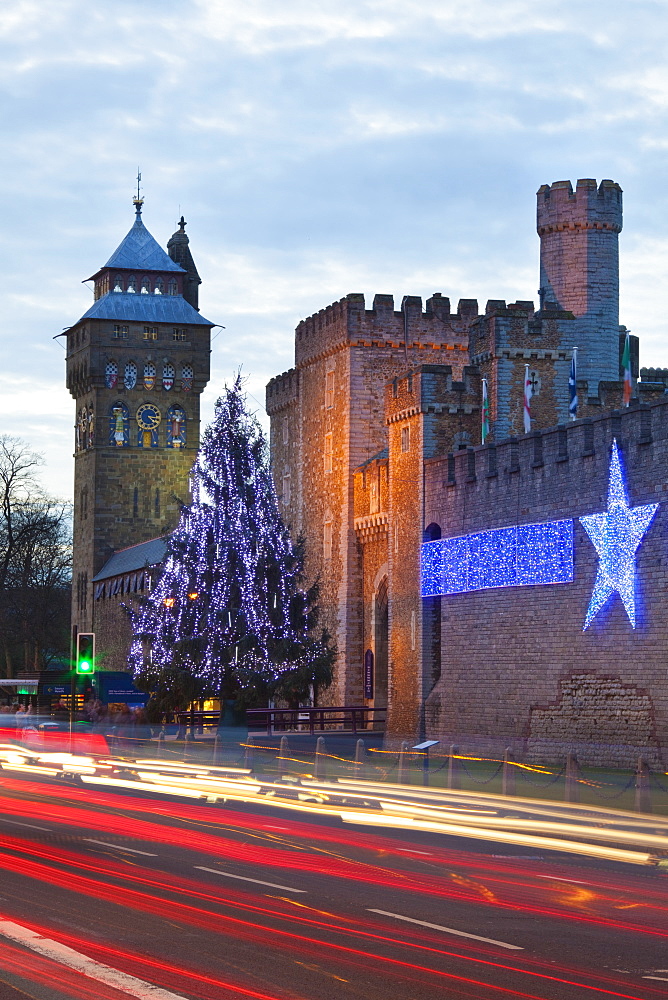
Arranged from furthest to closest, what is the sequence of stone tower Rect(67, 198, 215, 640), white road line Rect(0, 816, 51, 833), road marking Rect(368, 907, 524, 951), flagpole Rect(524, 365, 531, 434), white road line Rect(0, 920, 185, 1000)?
stone tower Rect(67, 198, 215, 640), flagpole Rect(524, 365, 531, 434), white road line Rect(0, 816, 51, 833), road marking Rect(368, 907, 524, 951), white road line Rect(0, 920, 185, 1000)

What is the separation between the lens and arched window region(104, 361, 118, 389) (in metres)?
97.2

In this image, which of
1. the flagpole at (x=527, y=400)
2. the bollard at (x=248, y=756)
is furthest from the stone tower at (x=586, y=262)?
the bollard at (x=248, y=756)

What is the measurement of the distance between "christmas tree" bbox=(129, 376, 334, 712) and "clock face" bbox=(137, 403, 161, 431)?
46681 mm

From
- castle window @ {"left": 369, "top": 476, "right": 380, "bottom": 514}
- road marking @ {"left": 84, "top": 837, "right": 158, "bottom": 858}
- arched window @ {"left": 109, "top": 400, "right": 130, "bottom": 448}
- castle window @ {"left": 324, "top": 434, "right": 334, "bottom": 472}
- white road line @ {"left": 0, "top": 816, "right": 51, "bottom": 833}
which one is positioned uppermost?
arched window @ {"left": 109, "top": 400, "right": 130, "bottom": 448}

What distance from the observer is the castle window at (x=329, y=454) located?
5628 cm

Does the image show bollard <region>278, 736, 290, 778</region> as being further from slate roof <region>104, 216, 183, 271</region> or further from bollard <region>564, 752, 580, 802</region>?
slate roof <region>104, 216, 183, 271</region>

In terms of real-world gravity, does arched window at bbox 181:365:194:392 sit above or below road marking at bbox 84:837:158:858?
above

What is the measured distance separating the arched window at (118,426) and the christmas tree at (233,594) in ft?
151

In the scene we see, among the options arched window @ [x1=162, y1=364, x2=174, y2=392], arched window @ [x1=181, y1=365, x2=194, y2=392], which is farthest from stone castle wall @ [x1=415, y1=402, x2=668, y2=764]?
arched window @ [x1=181, y1=365, x2=194, y2=392]

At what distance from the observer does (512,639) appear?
39.3m

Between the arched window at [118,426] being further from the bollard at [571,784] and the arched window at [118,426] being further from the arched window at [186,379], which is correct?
the bollard at [571,784]

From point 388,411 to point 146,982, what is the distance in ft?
125

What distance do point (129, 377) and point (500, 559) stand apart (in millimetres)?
→ 60648

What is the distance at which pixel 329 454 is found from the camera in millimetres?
56469
